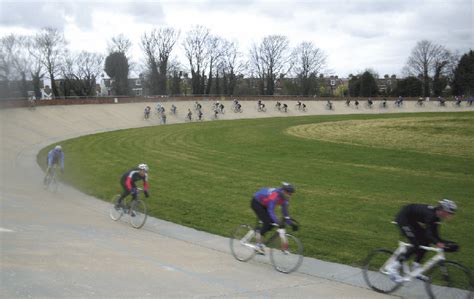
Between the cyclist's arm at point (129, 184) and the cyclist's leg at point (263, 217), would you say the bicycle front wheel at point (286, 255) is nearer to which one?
the cyclist's leg at point (263, 217)

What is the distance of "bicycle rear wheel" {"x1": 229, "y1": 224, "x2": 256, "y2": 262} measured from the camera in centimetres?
881

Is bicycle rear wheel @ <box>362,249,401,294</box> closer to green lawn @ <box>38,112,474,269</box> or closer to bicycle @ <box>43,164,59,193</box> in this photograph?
green lawn @ <box>38,112,474,269</box>

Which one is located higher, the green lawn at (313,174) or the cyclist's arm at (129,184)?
the cyclist's arm at (129,184)

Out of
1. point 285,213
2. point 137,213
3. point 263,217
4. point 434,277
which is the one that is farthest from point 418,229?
point 137,213

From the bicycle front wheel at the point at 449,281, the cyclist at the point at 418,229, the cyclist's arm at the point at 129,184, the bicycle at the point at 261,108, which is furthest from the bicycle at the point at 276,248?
the bicycle at the point at 261,108

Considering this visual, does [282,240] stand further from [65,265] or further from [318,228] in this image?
[65,265]

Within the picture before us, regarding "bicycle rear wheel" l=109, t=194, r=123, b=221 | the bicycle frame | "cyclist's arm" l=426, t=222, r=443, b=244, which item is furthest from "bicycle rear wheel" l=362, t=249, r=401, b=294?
"bicycle rear wheel" l=109, t=194, r=123, b=221

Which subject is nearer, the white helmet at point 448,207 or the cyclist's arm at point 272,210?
the white helmet at point 448,207

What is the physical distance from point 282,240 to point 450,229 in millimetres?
4850

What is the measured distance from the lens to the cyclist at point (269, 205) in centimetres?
808

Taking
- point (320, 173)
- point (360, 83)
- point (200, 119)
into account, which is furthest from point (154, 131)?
point (360, 83)

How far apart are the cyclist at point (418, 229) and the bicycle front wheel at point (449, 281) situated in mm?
309

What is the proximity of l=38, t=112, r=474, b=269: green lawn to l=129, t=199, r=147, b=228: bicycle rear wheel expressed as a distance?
920 mm

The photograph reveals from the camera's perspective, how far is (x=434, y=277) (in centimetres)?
676
